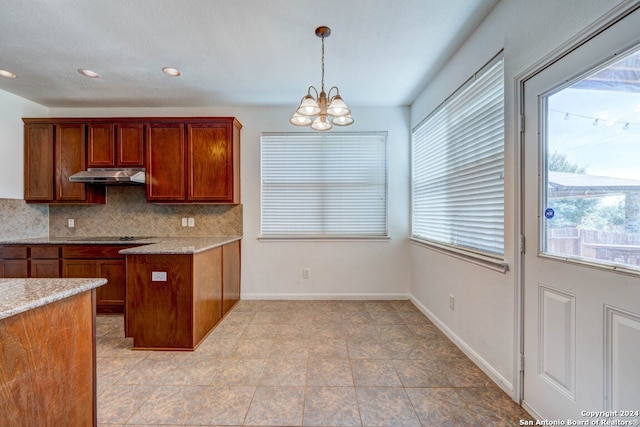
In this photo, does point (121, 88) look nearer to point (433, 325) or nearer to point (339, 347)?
point (339, 347)

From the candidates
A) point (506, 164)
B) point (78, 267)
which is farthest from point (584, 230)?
point (78, 267)

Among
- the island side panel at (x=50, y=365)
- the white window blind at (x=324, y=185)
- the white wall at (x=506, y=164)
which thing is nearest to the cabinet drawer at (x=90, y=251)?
the white window blind at (x=324, y=185)

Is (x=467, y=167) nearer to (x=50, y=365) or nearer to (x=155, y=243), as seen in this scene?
(x=50, y=365)

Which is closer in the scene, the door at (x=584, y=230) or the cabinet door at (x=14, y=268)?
the door at (x=584, y=230)

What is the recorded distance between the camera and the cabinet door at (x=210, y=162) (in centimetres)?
329

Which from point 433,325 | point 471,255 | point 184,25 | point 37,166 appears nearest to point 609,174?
point 471,255

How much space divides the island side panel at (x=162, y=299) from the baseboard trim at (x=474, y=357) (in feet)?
7.73

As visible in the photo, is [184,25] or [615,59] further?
[184,25]

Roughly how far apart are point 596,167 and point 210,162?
338 cm

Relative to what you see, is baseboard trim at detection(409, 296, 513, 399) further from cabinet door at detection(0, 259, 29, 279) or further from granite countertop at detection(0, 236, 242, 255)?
cabinet door at detection(0, 259, 29, 279)

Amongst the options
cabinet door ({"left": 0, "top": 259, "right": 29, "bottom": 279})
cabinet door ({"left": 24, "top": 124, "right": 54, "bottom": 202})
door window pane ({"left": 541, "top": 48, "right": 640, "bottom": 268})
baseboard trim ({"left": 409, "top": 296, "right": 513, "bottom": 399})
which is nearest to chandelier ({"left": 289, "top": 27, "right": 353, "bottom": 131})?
door window pane ({"left": 541, "top": 48, "right": 640, "bottom": 268})

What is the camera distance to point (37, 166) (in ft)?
10.9

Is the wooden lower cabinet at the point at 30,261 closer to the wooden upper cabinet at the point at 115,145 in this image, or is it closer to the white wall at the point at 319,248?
the wooden upper cabinet at the point at 115,145

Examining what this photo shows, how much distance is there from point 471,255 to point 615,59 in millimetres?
1424
